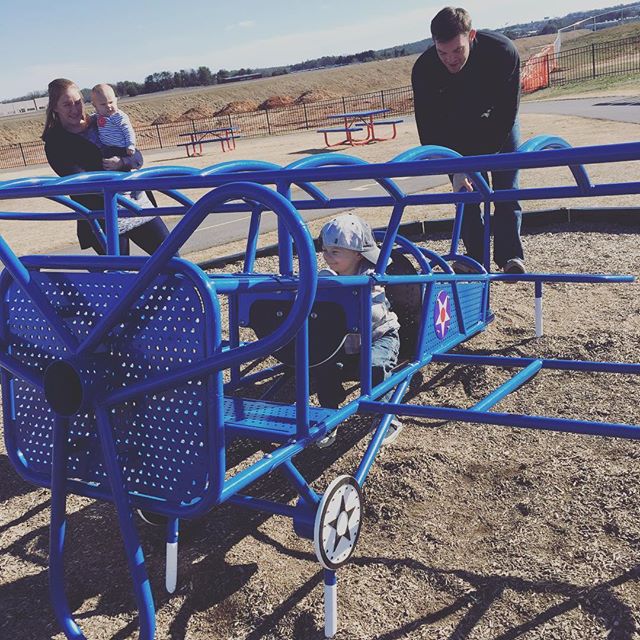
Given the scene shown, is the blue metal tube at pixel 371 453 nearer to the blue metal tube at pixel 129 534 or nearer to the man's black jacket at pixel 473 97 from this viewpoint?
the blue metal tube at pixel 129 534

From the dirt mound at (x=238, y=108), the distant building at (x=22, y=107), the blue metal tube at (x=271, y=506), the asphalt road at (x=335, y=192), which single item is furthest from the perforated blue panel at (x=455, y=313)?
the distant building at (x=22, y=107)

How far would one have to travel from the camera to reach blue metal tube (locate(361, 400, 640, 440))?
6.97ft

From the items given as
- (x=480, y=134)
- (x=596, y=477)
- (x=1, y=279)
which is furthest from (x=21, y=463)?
(x=480, y=134)

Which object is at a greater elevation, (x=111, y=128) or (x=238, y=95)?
(x=238, y=95)

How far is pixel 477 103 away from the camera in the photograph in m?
4.56

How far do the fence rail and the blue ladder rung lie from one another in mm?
23508

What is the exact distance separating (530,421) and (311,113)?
32.6 metres

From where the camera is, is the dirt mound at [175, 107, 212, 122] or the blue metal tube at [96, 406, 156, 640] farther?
the dirt mound at [175, 107, 212, 122]

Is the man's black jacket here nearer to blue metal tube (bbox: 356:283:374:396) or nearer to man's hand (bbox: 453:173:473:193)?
man's hand (bbox: 453:173:473:193)

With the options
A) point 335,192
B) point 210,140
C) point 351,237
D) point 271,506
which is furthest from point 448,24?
point 210,140

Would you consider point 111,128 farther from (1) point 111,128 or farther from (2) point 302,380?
(2) point 302,380

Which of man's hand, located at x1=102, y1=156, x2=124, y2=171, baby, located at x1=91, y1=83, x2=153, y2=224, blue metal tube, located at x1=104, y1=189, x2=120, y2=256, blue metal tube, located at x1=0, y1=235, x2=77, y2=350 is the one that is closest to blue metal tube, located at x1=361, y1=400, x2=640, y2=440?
blue metal tube, located at x1=0, y1=235, x2=77, y2=350

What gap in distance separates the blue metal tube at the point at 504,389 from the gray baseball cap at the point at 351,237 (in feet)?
2.34

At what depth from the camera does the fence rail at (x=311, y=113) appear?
28.2 metres
